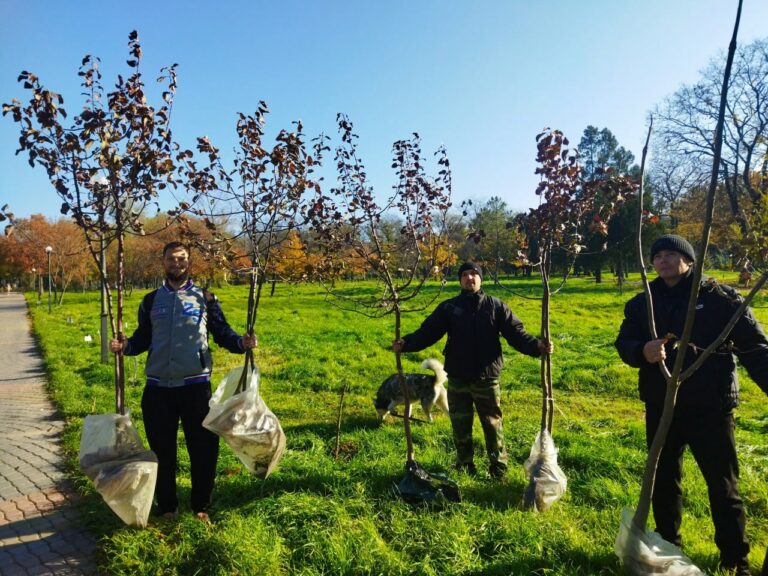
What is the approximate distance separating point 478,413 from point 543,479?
918 millimetres

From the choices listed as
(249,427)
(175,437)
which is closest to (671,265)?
(249,427)

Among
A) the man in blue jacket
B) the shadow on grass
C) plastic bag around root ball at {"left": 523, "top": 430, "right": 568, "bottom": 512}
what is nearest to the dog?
plastic bag around root ball at {"left": 523, "top": 430, "right": 568, "bottom": 512}

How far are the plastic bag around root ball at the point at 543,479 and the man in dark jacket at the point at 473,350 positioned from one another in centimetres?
63

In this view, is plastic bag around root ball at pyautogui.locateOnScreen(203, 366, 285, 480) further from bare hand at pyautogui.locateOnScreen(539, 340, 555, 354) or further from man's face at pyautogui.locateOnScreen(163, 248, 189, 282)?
bare hand at pyautogui.locateOnScreen(539, 340, 555, 354)

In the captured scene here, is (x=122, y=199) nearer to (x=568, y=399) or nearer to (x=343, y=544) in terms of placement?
(x=343, y=544)

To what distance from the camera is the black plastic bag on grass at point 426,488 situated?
4077 mm

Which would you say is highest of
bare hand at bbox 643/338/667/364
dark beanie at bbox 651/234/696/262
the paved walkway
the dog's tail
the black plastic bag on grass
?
dark beanie at bbox 651/234/696/262

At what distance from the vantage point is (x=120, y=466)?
364cm

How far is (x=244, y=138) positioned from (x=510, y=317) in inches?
120

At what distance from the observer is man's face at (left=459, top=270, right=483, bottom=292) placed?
4.76 meters

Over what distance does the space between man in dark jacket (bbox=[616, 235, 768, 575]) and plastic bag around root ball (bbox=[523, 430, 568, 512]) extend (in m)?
0.82

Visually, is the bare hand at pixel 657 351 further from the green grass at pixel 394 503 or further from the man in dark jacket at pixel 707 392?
the green grass at pixel 394 503

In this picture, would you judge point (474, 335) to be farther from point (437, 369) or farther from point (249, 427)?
point (437, 369)

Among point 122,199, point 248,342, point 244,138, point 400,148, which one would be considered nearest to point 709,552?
point 248,342
